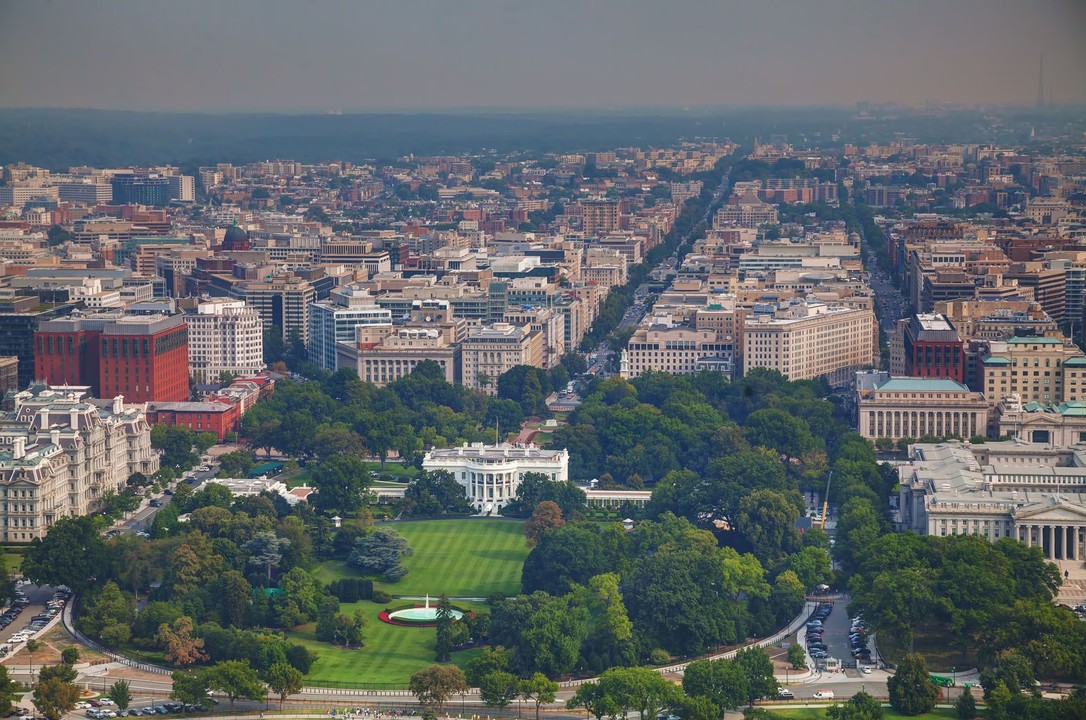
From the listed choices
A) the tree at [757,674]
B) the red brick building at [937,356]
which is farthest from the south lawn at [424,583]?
the red brick building at [937,356]

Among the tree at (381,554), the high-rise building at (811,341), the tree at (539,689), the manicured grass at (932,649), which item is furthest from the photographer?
the high-rise building at (811,341)

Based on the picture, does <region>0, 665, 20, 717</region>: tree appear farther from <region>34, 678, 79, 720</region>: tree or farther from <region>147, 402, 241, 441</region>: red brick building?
<region>147, 402, 241, 441</region>: red brick building

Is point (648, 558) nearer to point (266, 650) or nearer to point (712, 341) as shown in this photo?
point (266, 650)

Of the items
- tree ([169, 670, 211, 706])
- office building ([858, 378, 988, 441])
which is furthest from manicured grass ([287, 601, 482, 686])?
office building ([858, 378, 988, 441])

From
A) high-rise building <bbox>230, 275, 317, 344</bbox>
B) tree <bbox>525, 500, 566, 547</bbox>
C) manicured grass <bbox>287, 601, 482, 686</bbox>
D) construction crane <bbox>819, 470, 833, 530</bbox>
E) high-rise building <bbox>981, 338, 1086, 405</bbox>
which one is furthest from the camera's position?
high-rise building <bbox>230, 275, 317, 344</bbox>

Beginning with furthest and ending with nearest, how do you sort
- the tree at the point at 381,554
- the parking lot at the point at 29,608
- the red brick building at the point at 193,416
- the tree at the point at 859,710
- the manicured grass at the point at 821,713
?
the red brick building at the point at 193,416 → the tree at the point at 381,554 → the parking lot at the point at 29,608 → the manicured grass at the point at 821,713 → the tree at the point at 859,710

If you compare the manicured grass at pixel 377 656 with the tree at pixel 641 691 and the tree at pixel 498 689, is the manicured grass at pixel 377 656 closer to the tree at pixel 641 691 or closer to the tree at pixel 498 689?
the tree at pixel 498 689
